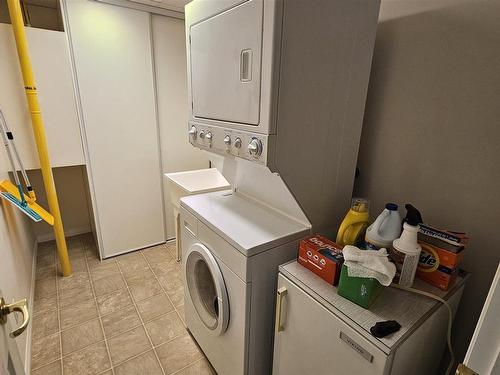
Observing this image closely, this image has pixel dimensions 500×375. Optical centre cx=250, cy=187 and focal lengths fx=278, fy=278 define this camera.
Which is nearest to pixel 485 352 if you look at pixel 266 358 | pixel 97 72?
pixel 266 358

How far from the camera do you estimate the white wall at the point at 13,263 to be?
1.58m

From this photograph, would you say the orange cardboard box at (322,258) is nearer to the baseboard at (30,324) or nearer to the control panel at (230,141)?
the control panel at (230,141)

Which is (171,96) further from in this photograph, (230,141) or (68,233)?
(68,233)

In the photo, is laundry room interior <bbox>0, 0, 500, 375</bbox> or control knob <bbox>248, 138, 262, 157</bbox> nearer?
laundry room interior <bbox>0, 0, 500, 375</bbox>

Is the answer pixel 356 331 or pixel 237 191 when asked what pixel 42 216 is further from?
pixel 356 331

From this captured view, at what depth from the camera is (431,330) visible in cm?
103

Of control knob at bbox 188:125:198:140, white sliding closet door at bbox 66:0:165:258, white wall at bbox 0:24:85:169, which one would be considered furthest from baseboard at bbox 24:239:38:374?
control knob at bbox 188:125:198:140

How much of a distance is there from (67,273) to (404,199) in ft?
9.61

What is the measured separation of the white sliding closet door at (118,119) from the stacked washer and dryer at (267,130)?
4.39ft

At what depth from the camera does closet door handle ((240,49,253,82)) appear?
1.14 m

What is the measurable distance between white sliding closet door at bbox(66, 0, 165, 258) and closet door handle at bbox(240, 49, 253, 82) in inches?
73.3

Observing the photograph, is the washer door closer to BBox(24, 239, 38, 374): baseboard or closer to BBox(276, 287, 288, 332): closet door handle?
BBox(276, 287, 288, 332): closet door handle

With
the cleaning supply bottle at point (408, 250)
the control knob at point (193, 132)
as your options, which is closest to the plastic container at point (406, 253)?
the cleaning supply bottle at point (408, 250)

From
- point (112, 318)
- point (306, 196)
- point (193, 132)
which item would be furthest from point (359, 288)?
point (112, 318)
